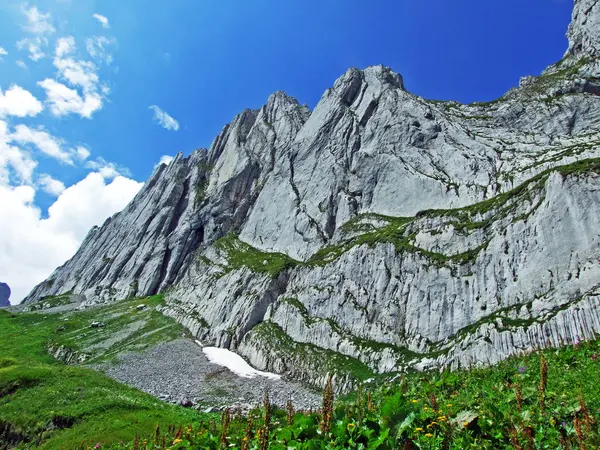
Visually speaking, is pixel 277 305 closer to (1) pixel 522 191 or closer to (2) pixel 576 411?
(1) pixel 522 191

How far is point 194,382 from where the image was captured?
57.8m

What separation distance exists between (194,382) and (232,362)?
1061 cm

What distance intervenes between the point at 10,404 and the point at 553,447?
1515 inches

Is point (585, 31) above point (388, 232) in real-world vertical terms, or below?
above

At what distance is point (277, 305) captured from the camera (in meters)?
77.3

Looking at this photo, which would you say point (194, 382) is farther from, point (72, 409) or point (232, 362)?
point (72, 409)

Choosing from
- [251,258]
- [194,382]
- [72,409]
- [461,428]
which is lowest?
[72,409]

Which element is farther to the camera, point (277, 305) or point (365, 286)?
point (277, 305)

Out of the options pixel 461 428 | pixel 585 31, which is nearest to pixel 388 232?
pixel 461 428

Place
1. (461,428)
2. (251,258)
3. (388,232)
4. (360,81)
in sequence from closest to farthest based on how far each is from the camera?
(461,428)
(388,232)
(251,258)
(360,81)

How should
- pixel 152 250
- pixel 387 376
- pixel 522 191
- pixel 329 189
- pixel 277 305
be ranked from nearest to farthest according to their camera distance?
1. pixel 387 376
2. pixel 522 191
3. pixel 277 305
4. pixel 329 189
5. pixel 152 250

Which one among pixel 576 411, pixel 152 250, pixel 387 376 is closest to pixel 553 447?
pixel 576 411

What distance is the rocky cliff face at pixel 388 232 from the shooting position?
46688mm

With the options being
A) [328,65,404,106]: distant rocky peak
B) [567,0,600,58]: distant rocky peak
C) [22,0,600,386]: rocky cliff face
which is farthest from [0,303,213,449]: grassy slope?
[567,0,600,58]: distant rocky peak
